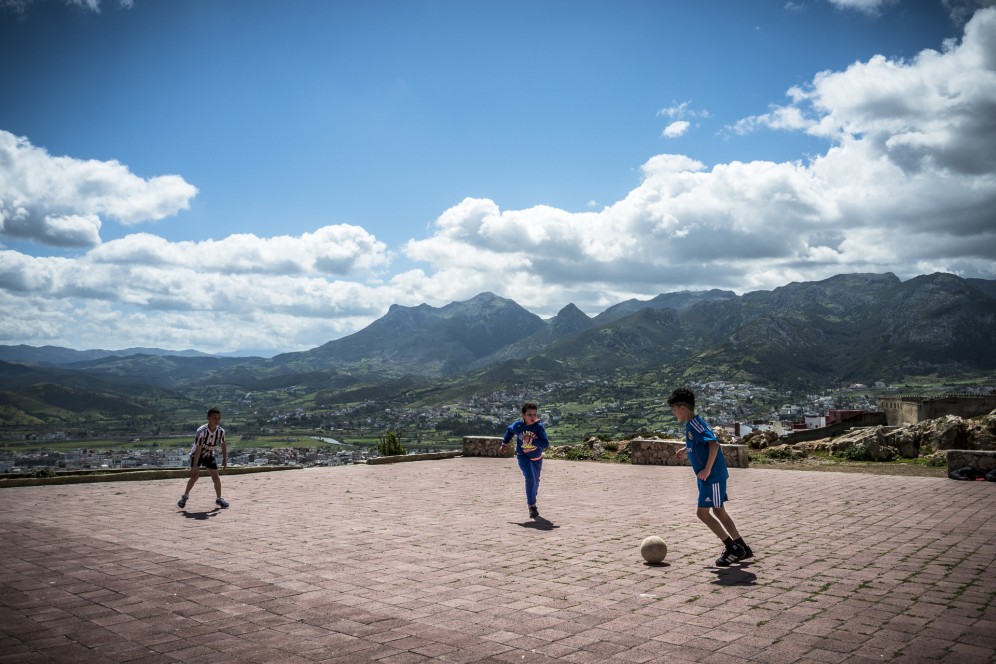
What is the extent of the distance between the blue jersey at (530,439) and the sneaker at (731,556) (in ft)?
13.2

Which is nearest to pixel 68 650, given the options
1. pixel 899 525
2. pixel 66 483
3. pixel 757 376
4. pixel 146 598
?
pixel 146 598

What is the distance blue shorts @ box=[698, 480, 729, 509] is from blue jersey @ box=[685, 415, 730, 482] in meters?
0.06

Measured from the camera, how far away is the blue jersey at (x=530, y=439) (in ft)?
33.7

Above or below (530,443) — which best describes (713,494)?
below

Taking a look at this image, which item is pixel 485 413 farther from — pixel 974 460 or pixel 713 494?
pixel 713 494

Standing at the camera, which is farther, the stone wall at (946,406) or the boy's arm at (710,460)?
the stone wall at (946,406)

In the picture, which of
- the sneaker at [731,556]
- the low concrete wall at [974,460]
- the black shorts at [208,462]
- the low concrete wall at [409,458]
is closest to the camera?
the sneaker at [731,556]

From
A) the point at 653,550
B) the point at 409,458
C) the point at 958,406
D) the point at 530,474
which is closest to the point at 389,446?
the point at 409,458

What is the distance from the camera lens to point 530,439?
10344 millimetres

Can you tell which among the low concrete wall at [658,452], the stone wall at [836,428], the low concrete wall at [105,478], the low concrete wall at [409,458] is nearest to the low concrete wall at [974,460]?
the low concrete wall at [658,452]

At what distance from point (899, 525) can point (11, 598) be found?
1026cm

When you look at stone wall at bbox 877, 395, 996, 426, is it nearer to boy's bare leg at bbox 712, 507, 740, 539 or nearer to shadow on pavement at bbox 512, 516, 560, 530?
shadow on pavement at bbox 512, 516, 560, 530

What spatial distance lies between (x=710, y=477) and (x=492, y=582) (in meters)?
2.67

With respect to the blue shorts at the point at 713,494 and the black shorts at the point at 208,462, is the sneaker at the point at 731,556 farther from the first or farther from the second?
the black shorts at the point at 208,462
